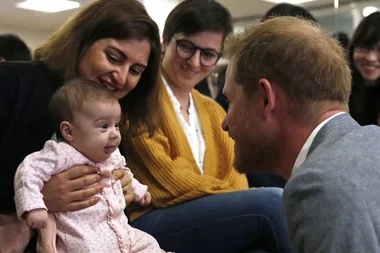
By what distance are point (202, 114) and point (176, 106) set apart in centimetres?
13

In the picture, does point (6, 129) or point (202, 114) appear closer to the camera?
point (6, 129)

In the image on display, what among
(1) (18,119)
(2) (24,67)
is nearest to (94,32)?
(2) (24,67)

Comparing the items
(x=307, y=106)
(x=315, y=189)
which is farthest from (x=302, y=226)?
(x=307, y=106)

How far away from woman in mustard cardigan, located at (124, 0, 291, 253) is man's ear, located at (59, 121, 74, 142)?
19.6 inches

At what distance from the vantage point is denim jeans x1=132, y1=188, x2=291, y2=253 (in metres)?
1.83

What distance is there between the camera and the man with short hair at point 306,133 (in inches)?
34.5

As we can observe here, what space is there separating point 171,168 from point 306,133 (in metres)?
0.89

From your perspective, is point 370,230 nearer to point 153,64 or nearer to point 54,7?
point 153,64

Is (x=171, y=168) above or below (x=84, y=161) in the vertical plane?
below

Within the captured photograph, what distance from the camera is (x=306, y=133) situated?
44.4 inches

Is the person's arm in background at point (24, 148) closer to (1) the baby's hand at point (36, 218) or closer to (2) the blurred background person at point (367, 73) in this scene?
(1) the baby's hand at point (36, 218)

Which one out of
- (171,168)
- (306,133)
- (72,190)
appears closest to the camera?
(306,133)

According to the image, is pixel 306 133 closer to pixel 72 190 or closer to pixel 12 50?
pixel 72 190

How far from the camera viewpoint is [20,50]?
3424mm
